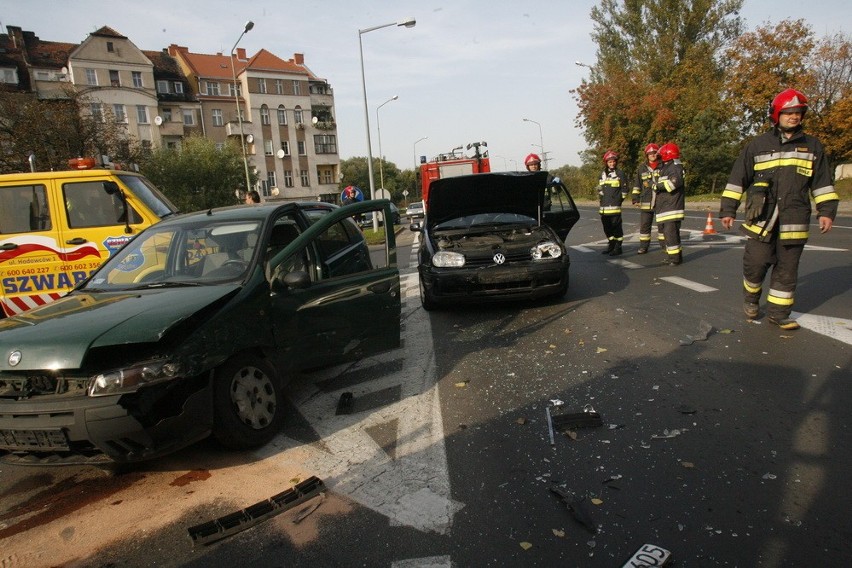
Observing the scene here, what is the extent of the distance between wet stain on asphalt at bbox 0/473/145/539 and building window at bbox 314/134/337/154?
2498 inches

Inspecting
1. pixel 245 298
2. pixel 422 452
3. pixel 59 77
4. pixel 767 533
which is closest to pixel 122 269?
pixel 245 298

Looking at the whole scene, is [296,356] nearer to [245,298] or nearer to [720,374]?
[245,298]

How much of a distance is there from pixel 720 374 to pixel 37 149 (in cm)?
2281

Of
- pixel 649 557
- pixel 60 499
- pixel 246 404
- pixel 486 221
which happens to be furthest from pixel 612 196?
pixel 60 499

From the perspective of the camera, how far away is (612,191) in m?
11.3

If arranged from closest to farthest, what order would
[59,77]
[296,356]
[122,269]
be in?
[296,356]
[122,269]
[59,77]

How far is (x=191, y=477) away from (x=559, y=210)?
6.84m

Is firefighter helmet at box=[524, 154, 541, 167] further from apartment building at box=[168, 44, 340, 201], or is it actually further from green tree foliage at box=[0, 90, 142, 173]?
apartment building at box=[168, 44, 340, 201]

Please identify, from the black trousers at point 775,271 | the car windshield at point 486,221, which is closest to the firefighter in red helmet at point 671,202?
the car windshield at point 486,221

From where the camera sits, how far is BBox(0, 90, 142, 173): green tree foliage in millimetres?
19672

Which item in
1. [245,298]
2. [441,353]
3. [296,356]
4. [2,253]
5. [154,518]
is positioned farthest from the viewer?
[2,253]

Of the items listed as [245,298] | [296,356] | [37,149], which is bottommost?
[296,356]

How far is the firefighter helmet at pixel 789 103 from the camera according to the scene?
4996 millimetres

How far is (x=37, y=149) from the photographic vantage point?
19.9m
